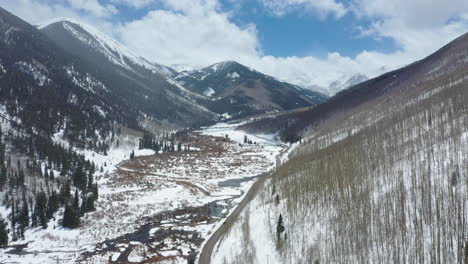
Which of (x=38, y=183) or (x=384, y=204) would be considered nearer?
(x=384, y=204)

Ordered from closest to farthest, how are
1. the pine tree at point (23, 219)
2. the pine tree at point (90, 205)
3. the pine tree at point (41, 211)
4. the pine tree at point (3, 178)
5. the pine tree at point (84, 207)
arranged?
the pine tree at point (23, 219)
the pine tree at point (41, 211)
the pine tree at point (84, 207)
the pine tree at point (90, 205)
the pine tree at point (3, 178)

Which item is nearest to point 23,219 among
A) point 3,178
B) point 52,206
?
point 52,206

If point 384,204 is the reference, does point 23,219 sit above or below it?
below

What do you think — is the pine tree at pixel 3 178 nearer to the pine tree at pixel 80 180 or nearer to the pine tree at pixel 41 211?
the pine tree at pixel 80 180

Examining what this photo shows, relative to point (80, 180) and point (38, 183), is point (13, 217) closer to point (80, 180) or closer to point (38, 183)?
point (38, 183)

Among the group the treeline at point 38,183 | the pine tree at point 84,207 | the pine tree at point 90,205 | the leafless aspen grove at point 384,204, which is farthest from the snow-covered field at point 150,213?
the leafless aspen grove at point 384,204

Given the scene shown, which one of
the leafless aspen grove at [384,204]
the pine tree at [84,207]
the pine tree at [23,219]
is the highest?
the leafless aspen grove at [384,204]

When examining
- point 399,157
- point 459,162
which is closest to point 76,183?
point 399,157
